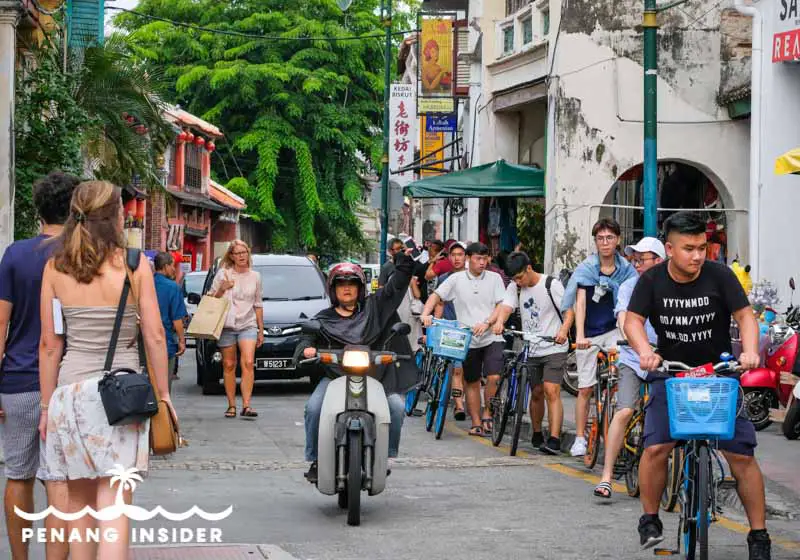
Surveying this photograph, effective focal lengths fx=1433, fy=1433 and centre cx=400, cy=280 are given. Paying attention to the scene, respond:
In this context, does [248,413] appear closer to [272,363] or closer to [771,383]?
[272,363]

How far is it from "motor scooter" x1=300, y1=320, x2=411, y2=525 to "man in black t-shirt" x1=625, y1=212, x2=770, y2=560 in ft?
6.74

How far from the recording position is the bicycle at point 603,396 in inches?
441

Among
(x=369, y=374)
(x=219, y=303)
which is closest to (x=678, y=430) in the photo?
(x=369, y=374)

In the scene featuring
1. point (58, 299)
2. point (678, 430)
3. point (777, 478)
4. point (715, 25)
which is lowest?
point (777, 478)

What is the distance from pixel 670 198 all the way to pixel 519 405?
12.4m

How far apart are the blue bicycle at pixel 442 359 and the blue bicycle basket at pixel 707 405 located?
6858 mm

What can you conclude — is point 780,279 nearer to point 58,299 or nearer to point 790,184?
point 790,184

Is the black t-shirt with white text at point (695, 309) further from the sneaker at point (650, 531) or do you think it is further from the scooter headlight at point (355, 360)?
the scooter headlight at point (355, 360)

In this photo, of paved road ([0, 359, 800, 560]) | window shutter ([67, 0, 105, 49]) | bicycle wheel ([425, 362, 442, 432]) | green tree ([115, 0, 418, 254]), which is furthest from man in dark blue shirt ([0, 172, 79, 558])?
green tree ([115, 0, 418, 254])

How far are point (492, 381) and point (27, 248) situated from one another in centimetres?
811

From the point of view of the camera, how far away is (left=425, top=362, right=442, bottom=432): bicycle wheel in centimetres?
1481

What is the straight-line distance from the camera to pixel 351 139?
171 ft

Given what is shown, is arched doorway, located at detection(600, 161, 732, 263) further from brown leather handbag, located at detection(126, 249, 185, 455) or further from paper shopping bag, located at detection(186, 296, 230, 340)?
brown leather handbag, located at detection(126, 249, 185, 455)

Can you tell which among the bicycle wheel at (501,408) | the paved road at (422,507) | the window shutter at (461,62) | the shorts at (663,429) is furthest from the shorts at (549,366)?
the window shutter at (461,62)
